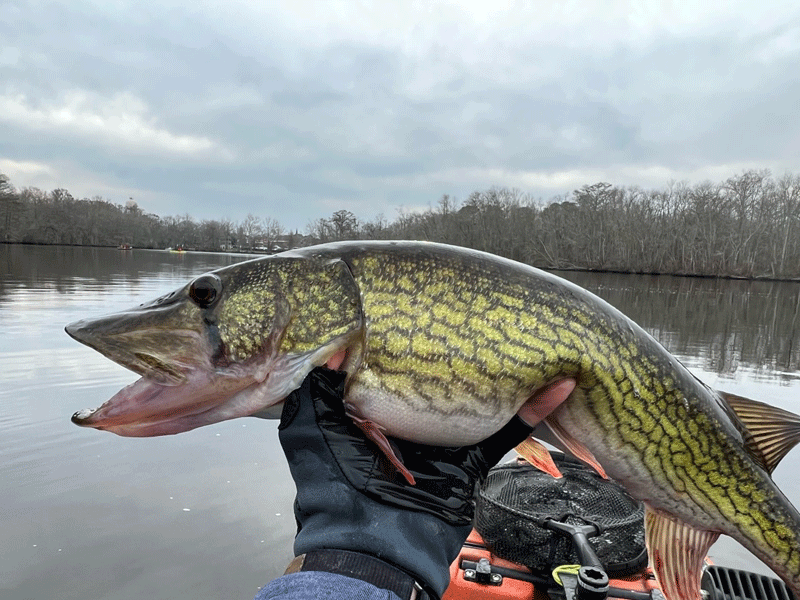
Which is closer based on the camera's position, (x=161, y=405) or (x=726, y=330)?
(x=161, y=405)

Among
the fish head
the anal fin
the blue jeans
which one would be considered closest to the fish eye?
the fish head

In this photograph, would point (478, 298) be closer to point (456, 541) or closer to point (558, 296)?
point (558, 296)

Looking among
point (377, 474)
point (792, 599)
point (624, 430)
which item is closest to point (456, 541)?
point (377, 474)

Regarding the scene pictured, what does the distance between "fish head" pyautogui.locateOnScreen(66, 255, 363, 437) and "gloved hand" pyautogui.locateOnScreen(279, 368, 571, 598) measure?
0.39ft

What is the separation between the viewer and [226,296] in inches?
70.3

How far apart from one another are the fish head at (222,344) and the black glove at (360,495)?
12 centimetres

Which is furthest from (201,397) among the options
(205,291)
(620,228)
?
(620,228)

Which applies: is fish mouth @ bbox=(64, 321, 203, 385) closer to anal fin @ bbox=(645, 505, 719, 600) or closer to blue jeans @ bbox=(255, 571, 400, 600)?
blue jeans @ bbox=(255, 571, 400, 600)

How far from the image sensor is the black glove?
5.44 feet

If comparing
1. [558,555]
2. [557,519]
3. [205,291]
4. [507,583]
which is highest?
[205,291]

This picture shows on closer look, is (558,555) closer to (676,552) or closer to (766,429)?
(676,552)

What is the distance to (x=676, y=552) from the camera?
2.04 m

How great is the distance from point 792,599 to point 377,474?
8.29ft

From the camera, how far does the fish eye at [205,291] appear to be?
177 cm
